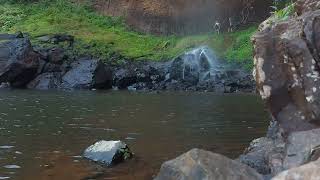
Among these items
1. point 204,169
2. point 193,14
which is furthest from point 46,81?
point 204,169

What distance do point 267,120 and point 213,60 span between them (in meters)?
22.4

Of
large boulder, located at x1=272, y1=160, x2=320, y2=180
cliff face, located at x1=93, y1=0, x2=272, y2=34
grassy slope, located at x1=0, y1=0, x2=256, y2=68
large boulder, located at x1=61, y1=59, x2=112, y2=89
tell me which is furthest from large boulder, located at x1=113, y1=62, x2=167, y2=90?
large boulder, located at x1=272, y1=160, x2=320, y2=180

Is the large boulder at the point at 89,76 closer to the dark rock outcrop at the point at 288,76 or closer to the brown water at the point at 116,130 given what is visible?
the brown water at the point at 116,130

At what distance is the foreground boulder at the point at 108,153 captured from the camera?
12496 millimetres

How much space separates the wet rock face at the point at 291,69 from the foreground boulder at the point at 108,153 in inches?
153

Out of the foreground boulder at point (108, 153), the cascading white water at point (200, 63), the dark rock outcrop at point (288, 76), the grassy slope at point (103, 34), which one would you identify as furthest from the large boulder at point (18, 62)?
the dark rock outcrop at point (288, 76)

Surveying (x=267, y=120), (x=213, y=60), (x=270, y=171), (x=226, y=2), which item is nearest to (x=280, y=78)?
(x=270, y=171)

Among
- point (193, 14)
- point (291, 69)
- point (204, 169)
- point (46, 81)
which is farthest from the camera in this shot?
point (193, 14)

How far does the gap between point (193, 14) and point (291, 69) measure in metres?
39.7

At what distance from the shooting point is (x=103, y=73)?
39000 millimetres

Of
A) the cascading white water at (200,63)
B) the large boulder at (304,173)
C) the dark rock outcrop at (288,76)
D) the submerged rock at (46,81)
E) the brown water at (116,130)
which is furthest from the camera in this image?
the cascading white water at (200,63)

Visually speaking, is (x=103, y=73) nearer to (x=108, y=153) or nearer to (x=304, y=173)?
(x=108, y=153)

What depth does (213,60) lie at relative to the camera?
42656 millimetres

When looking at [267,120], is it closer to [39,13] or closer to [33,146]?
[33,146]
